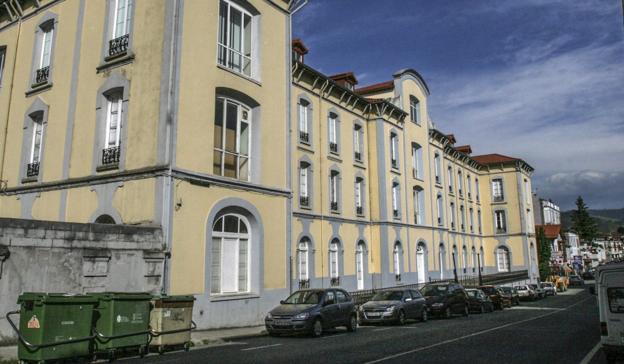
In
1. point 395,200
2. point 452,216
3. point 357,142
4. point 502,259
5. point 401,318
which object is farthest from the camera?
point 502,259

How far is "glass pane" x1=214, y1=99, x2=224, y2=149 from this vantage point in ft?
57.7

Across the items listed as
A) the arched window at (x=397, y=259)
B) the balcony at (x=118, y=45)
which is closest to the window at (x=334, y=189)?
the arched window at (x=397, y=259)

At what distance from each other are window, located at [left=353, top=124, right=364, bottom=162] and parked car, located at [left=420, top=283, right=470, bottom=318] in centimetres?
983

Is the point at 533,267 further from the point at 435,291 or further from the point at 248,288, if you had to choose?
the point at 248,288

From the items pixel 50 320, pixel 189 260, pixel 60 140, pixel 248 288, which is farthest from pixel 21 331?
pixel 60 140

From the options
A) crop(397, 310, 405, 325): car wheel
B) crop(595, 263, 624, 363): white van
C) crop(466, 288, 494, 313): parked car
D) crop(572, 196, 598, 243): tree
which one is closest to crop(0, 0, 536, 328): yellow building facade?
crop(397, 310, 405, 325): car wheel

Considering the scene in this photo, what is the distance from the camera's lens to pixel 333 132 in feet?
91.4

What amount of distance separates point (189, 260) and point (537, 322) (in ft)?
44.7

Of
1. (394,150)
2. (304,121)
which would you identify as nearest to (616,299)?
(304,121)

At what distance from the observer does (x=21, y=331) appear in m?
9.44

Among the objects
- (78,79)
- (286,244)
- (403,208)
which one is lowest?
(286,244)

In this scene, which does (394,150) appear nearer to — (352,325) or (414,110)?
(414,110)

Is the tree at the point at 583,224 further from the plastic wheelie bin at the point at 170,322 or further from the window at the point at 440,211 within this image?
the plastic wheelie bin at the point at 170,322

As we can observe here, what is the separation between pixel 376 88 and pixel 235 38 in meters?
17.9
